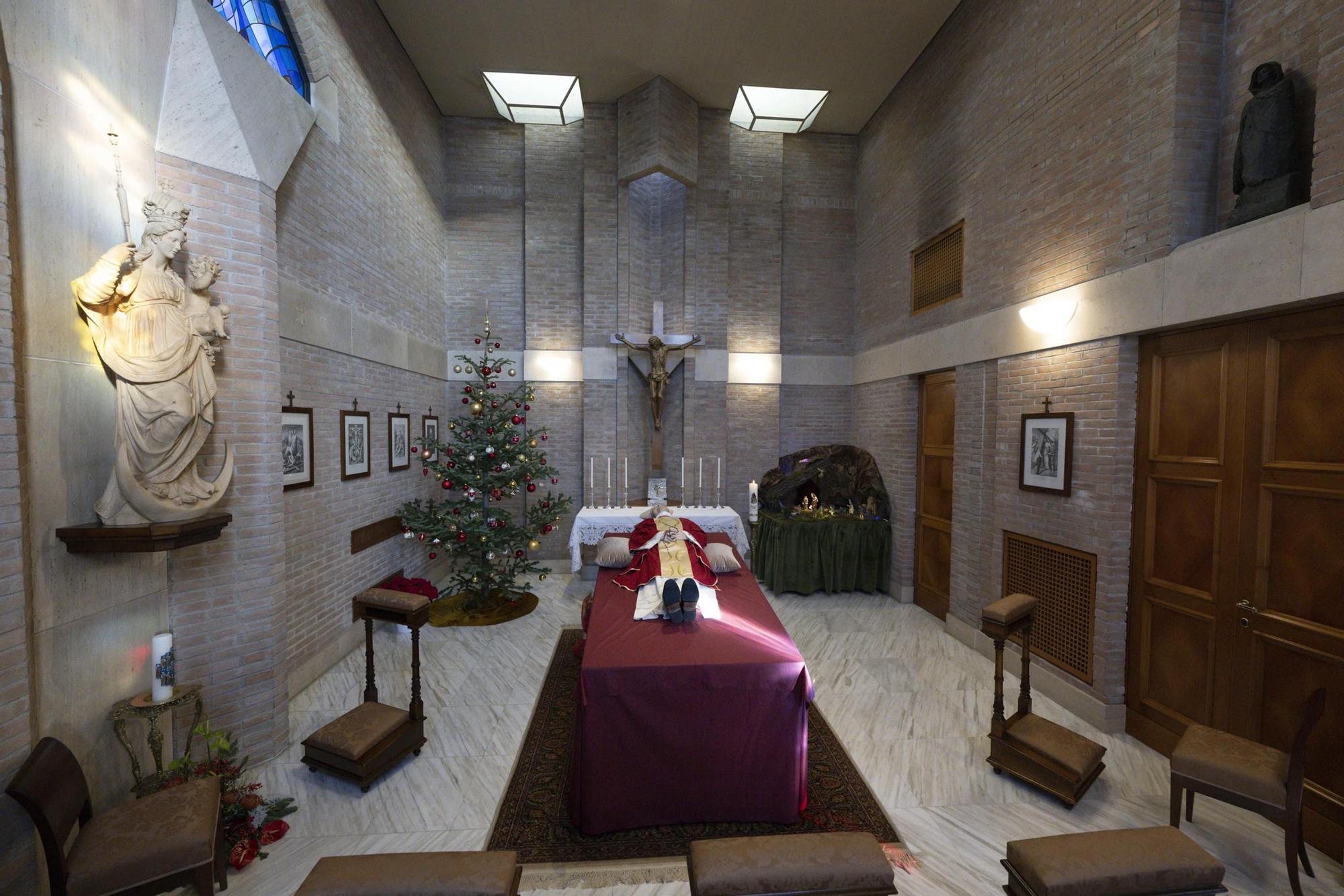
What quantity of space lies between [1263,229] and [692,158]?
7.06 m

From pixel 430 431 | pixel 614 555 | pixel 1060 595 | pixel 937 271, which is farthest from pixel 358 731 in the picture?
pixel 937 271

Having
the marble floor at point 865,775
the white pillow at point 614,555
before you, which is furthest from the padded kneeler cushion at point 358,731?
the white pillow at point 614,555

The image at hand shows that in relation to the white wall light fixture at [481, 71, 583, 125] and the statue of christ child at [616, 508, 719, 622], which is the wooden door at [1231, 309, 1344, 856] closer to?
the statue of christ child at [616, 508, 719, 622]

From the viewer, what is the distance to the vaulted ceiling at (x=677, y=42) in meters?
6.38

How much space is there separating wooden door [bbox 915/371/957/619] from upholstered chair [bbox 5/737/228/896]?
270 inches

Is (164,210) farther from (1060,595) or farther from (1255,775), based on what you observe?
(1060,595)

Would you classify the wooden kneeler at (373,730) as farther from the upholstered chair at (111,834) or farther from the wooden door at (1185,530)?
the wooden door at (1185,530)

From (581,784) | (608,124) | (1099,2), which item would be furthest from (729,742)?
(608,124)

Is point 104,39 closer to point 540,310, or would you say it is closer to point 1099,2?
point 540,310

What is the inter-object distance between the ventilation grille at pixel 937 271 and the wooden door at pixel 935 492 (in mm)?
1010

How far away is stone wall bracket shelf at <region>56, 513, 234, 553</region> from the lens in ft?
8.67

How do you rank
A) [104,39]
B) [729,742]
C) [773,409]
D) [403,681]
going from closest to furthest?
[104,39], [729,742], [403,681], [773,409]

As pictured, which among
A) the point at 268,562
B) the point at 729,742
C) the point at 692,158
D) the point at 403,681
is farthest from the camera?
the point at 692,158

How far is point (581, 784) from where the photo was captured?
10.0ft
